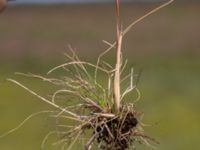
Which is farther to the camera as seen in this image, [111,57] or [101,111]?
[111,57]

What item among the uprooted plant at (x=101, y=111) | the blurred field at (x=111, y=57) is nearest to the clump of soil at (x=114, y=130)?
the uprooted plant at (x=101, y=111)

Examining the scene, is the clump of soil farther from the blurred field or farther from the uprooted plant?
the blurred field

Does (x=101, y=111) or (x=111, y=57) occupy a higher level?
(x=111, y=57)

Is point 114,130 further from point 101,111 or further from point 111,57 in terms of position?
point 111,57

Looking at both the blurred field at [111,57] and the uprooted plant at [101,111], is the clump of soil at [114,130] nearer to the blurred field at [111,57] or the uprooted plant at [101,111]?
the uprooted plant at [101,111]

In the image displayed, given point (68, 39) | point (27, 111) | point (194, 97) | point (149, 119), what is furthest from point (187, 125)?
point (68, 39)

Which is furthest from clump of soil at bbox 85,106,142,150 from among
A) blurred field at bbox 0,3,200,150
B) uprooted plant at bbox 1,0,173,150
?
blurred field at bbox 0,3,200,150

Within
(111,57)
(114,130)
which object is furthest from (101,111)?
(111,57)

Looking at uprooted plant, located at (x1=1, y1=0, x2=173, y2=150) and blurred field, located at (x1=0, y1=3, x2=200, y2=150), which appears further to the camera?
blurred field, located at (x1=0, y1=3, x2=200, y2=150)
